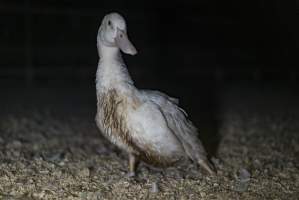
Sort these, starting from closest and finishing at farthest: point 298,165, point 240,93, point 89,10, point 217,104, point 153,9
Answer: point 298,165 < point 217,104 < point 240,93 < point 89,10 < point 153,9

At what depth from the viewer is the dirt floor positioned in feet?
9.22

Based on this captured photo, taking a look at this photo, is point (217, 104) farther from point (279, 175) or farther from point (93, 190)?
point (93, 190)

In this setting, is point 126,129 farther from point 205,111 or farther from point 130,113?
point 205,111

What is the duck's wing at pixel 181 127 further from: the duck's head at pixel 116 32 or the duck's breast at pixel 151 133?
the duck's head at pixel 116 32

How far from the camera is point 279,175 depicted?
3195 mm

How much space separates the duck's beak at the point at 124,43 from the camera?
2.85 m

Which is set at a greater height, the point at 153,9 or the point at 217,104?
the point at 153,9

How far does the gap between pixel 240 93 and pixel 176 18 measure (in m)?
2.66

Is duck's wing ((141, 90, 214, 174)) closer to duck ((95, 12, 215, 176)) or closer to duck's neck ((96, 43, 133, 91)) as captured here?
duck ((95, 12, 215, 176))

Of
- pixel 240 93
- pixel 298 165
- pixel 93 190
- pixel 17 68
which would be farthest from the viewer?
pixel 17 68

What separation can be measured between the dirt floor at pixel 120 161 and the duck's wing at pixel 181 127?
13 centimetres

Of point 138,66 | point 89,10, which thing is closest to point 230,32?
point 138,66

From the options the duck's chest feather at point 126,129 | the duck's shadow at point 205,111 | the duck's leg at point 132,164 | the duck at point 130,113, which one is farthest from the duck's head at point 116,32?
the duck's shadow at point 205,111

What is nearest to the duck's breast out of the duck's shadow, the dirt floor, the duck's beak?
the dirt floor
